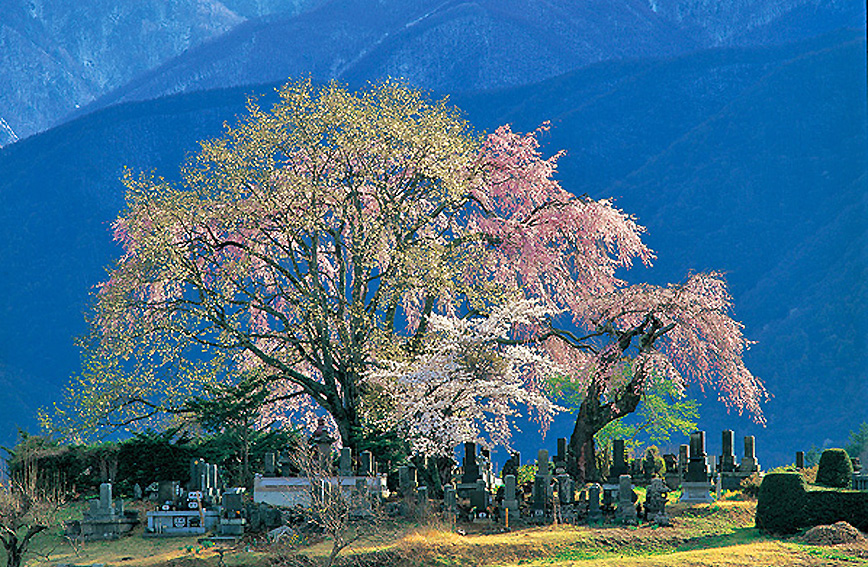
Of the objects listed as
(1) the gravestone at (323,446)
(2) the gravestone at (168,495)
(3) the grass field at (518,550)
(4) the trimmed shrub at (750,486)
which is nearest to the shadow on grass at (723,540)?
(3) the grass field at (518,550)

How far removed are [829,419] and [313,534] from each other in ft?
375

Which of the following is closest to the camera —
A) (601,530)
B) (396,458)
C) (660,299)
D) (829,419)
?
(601,530)

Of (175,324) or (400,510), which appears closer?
(400,510)

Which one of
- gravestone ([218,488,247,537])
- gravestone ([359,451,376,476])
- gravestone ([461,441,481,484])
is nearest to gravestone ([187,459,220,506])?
gravestone ([218,488,247,537])

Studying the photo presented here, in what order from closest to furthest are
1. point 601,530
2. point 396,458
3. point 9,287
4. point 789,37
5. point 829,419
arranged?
point 601,530 → point 396,458 → point 829,419 → point 9,287 → point 789,37

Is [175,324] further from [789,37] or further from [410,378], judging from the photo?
[789,37]

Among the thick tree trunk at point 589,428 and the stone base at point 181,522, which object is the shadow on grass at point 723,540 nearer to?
the thick tree trunk at point 589,428

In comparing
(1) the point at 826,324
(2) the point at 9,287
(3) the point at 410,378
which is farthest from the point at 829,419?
(2) the point at 9,287

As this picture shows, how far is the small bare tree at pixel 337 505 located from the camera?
1009 inches

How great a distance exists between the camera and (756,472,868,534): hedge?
2731 centimetres

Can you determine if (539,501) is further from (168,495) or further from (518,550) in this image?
(168,495)

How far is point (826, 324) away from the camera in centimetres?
13762

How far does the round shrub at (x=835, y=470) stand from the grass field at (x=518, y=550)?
4499 mm

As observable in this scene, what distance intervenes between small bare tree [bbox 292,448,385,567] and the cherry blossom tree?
3.64 meters
